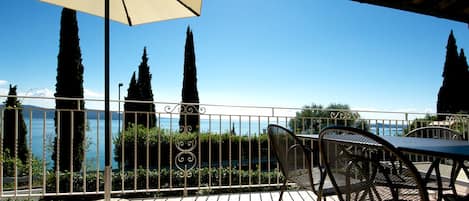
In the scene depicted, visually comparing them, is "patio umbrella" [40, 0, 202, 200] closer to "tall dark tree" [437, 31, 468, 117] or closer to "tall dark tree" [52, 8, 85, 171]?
"tall dark tree" [52, 8, 85, 171]

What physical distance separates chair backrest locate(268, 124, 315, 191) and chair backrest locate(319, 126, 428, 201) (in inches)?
14.8

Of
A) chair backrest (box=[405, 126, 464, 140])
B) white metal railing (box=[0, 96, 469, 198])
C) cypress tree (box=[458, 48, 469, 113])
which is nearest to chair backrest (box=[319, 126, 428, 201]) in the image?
white metal railing (box=[0, 96, 469, 198])

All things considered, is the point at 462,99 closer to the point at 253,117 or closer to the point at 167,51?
the point at 167,51

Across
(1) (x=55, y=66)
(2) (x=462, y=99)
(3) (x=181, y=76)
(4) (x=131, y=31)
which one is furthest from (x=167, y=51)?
(2) (x=462, y=99)

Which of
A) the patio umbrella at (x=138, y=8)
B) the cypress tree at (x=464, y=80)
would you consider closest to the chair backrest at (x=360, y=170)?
the patio umbrella at (x=138, y=8)

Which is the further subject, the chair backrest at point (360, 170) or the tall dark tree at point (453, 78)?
the tall dark tree at point (453, 78)

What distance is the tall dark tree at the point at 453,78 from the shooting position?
50.8ft

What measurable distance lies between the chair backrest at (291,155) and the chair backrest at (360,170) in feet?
1.23

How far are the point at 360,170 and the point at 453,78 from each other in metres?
18.1

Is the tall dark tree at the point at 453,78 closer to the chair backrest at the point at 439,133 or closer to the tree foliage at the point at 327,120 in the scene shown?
the tree foliage at the point at 327,120

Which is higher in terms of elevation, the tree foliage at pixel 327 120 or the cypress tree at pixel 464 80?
the cypress tree at pixel 464 80

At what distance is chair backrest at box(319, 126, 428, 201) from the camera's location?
1257 mm

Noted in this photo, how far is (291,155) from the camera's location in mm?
1985

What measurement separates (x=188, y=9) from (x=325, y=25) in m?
6.31
